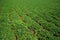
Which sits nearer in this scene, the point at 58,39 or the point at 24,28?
the point at 58,39

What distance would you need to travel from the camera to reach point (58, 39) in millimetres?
13008

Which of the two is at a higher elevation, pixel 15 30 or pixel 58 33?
pixel 58 33

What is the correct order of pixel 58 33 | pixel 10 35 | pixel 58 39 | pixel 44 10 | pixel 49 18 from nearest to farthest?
pixel 58 39, pixel 58 33, pixel 10 35, pixel 49 18, pixel 44 10

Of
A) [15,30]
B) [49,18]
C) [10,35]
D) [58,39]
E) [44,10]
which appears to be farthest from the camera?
[44,10]

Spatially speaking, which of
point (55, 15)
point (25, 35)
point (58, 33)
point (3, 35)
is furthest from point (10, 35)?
point (55, 15)

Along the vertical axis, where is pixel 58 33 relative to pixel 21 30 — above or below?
above

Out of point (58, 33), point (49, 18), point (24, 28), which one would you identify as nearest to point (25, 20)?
point (24, 28)

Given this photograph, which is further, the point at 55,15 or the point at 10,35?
the point at 55,15

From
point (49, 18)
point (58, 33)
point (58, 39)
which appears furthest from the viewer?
point (49, 18)

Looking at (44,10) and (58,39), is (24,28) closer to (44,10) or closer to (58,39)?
(58,39)

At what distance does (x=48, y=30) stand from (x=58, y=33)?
4.51 feet

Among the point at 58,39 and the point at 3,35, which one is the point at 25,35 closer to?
the point at 3,35

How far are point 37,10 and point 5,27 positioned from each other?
7171 mm

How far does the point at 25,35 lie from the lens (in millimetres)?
14352
